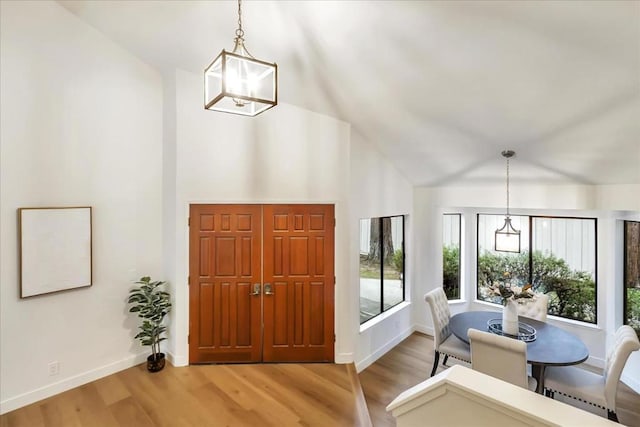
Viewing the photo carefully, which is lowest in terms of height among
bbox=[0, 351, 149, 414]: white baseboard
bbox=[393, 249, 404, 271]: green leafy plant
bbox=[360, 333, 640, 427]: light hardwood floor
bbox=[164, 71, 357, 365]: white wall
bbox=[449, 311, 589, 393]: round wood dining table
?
bbox=[360, 333, 640, 427]: light hardwood floor

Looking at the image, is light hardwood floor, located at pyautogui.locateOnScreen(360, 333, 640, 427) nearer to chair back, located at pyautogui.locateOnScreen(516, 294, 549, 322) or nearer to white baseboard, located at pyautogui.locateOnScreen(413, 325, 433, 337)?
white baseboard, located at pyautogui.locateOnScreen(413, 325, 433, 337)

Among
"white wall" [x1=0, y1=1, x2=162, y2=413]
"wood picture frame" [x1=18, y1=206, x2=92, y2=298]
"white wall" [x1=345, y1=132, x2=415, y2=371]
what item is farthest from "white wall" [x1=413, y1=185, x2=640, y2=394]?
"wood picture frame" [x1=18, y1=206, x2=92, y2=298]

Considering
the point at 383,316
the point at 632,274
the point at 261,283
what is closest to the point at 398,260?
the point at 383,316

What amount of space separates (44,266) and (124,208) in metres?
0.93

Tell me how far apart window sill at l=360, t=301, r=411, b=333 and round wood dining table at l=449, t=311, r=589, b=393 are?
1.07 meters

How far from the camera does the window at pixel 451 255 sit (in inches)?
247

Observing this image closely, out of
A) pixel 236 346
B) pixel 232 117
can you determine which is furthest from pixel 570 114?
pixel 236 346

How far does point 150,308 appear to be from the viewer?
3.65m

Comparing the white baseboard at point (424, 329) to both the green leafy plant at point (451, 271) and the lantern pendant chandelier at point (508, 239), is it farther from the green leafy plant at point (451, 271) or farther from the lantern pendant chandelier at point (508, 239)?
the lantern pendant chandelier at point (508, 239)

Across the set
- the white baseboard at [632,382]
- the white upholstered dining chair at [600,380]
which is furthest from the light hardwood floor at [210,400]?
the white baseboard at [632,382]

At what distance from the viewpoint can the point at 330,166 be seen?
4.15m

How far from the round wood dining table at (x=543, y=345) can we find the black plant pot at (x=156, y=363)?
139 inches

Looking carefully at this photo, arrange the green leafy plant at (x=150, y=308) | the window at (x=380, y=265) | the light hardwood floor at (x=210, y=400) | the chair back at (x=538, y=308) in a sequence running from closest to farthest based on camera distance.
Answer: the light hardwood floor at (x=210, y=400), the green leafy plant at (x=150, y=308), the chair back at (x=538, y=308), the window at (x=380, y=265)

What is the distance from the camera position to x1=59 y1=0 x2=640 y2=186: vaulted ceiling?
2236 millimetres
